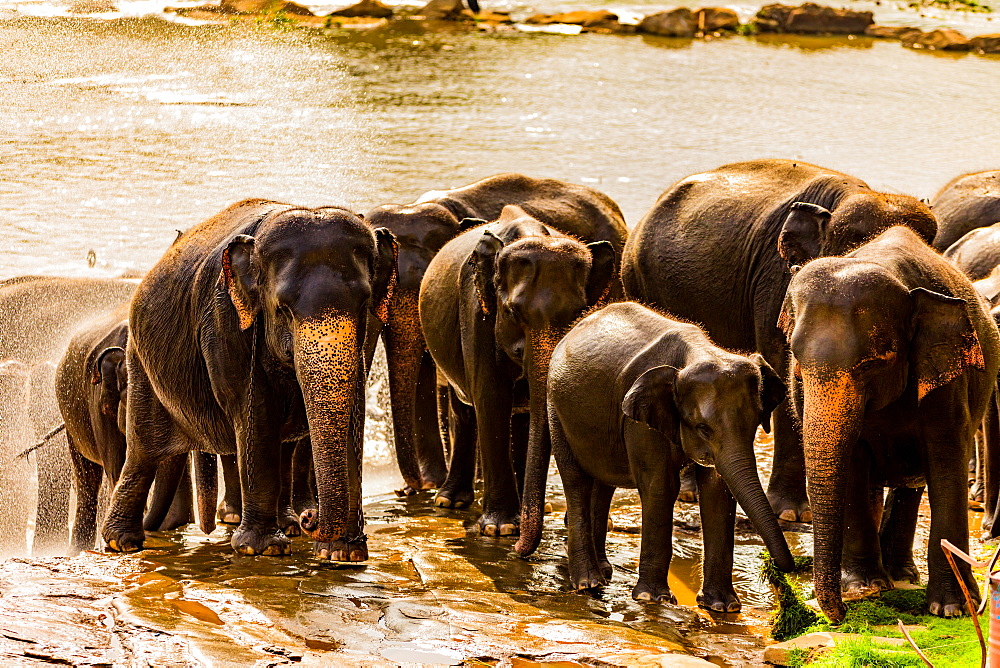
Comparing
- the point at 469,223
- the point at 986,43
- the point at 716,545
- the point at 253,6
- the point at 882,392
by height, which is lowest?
the point at 716,545

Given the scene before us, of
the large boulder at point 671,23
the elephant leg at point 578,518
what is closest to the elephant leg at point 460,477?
the elephant leg at point 578,518

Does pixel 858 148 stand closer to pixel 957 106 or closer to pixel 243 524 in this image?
pixel 957 106

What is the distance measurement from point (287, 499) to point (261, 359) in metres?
1.25

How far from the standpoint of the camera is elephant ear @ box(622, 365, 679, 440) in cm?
588

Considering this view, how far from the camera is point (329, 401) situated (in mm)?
5797

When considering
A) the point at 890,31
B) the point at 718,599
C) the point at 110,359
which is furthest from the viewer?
the point at 890,31

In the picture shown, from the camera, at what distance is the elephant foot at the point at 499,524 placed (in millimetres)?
7449

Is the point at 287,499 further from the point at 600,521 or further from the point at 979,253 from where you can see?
the point at 979,253

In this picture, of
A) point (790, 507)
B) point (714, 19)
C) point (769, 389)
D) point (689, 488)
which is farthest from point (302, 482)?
point (714, 19)


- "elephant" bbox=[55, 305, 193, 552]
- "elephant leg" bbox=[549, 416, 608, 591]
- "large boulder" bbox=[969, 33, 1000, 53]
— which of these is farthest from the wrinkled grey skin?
"large boulder" bbox=[969, 33, 1000, 53]

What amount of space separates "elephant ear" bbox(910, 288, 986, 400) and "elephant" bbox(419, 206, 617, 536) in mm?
1829

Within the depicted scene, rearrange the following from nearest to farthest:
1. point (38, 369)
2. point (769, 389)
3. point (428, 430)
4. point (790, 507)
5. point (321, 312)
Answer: point (321, 312) < point (769, 389) < point (790, 507) < point (428, 430) < point (38, 369)

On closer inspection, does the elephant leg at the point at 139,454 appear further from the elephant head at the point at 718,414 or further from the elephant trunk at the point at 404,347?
the elephant head at the point at 718,414

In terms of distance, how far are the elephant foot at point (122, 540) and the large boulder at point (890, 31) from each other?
31426 millimetres
